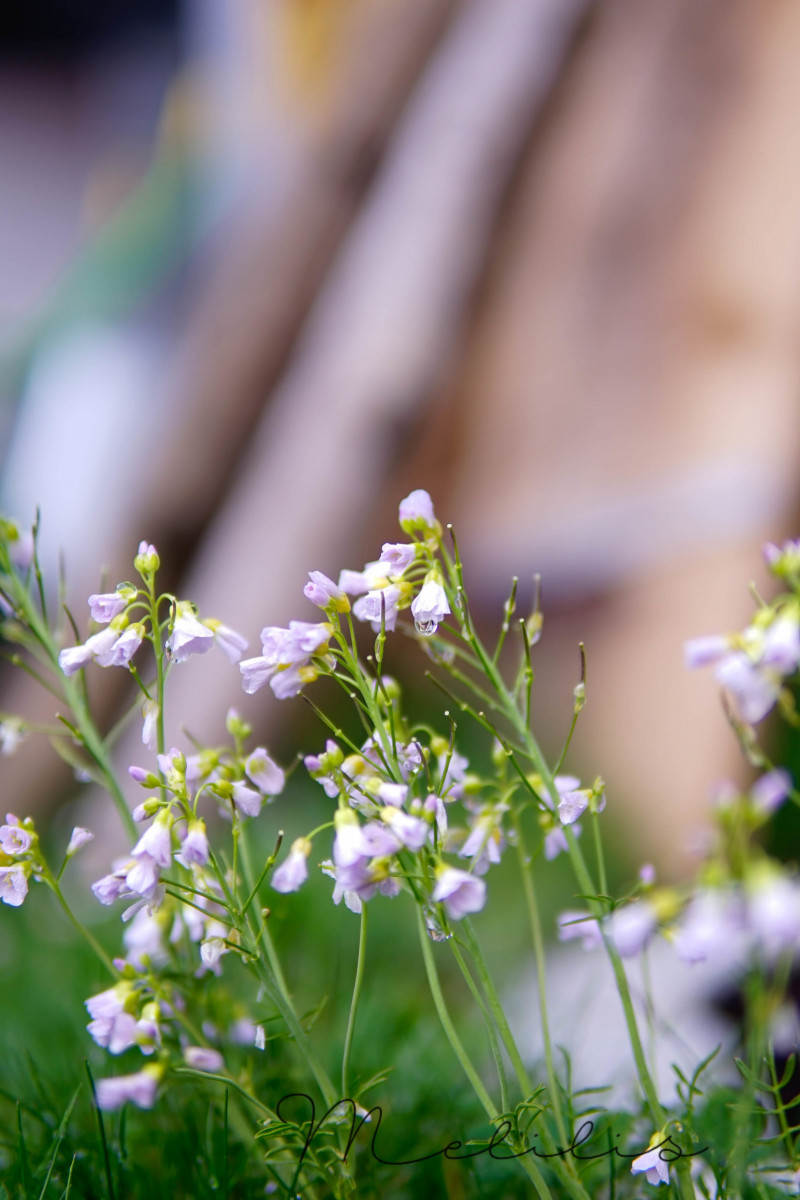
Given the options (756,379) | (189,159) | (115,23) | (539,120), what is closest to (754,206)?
(756,379)

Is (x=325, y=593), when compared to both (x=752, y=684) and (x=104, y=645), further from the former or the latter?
(x=752, y=684)

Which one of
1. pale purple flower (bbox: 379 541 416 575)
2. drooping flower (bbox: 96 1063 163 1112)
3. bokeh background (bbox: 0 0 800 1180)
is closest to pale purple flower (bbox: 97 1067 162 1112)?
drooping flower (bbox: 96 1063 163 1112)

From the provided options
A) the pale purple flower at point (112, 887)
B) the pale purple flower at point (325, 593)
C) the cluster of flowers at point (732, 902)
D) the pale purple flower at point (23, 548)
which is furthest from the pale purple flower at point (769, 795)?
the pale purple flower at point (23, 548)

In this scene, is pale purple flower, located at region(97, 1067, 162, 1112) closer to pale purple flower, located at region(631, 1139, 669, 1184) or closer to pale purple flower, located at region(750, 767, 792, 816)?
pale purple flower, located at region(631, 1139, 669, 1184)

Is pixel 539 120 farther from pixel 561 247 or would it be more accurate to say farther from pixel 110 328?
pixel 110 328

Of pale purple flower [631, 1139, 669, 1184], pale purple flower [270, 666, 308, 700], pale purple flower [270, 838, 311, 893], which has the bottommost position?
pale purple flower [631, 1139, 669, 1184]

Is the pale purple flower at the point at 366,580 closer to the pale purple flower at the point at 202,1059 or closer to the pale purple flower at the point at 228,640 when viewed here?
the pale purple flower at the point at 228,640
